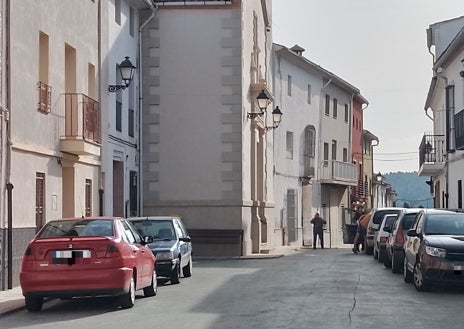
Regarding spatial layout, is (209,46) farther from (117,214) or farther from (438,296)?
(438,296)

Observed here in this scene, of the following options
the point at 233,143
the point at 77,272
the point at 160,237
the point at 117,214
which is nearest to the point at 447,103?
the point at 233,143

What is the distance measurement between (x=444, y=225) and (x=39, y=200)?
8422 mm

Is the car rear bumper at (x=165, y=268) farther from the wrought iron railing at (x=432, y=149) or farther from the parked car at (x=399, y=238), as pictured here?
the wrought iron railing at (x=432, y=149)

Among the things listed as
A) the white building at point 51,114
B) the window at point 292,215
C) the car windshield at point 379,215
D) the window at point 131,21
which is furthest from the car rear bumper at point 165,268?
the window at point 292,215

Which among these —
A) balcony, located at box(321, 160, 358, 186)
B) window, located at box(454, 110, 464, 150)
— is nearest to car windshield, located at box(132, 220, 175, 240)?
window, located at box(454, 110, 464, 150)

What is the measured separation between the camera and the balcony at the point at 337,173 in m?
50.3

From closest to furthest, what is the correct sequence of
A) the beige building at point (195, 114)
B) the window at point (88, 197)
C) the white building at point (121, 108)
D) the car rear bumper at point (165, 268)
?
the car rear bumper at point (165, 268)
the window at point (88, 197)
the white building at point (121, 108)
the beige building at point (195, 114)

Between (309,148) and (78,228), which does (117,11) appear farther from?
(309,148)

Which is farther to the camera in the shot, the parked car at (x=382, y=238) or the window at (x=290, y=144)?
the window at (x=290, y=144)

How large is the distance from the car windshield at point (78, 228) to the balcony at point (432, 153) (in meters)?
26.1

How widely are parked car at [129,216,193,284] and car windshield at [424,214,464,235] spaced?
5041mm

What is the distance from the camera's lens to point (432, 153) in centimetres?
3950

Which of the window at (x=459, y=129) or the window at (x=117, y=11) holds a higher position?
the window at (x=117, y=11)

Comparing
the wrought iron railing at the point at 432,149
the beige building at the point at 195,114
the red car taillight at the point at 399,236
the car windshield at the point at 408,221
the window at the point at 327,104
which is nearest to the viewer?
the red car taillight at the point at 399,236
